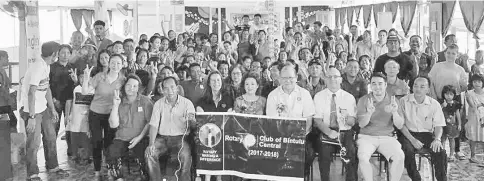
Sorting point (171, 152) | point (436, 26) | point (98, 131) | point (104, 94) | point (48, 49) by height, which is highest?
point (436, 26)

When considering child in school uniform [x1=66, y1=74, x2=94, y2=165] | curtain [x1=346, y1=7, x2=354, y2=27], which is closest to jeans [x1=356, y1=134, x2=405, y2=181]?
child in school uniform [x1=66, y1=74, x2=94, y2=165]

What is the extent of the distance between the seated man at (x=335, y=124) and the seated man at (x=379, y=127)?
0.09m

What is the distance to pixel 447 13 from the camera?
33.8 feet

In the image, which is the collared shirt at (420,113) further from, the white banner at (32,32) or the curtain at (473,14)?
the curtain at (473,14)

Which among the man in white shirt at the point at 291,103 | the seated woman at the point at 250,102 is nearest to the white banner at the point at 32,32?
the seated woman at the point at 250,102

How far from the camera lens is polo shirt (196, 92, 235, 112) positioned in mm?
5129

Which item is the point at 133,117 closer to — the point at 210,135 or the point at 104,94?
the point at 104,94

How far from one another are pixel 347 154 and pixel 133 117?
1966mm

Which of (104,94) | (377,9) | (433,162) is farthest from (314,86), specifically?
(377,9)

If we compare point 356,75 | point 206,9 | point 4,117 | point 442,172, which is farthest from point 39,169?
point 206,9

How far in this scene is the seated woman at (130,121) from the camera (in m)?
5.21

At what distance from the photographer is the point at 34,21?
545 centimetres

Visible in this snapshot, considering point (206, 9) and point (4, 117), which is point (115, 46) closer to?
point (4, 117)

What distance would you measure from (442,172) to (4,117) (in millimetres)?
3981
